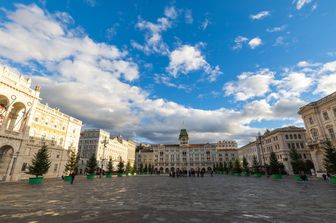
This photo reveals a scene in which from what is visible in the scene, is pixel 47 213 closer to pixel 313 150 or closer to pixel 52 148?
pixel 52 148

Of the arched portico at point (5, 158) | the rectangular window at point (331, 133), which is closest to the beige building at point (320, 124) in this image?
the rectangular window at point (331, 133)

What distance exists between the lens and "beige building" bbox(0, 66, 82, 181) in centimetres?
3061

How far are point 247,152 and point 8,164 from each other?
100406 mm

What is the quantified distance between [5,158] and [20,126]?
5743 mm

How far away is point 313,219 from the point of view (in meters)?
7.11

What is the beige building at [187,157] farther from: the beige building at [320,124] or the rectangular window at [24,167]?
the rectangular window at [24,167]

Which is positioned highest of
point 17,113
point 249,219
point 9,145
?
point 17,113

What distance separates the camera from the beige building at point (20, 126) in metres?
30.6

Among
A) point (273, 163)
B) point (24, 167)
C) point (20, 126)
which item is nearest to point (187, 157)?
point (273, 163)

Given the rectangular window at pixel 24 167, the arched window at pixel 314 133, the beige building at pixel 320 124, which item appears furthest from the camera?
the arched window at pixel 314 133

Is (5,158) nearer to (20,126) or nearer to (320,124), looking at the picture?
(20,126)

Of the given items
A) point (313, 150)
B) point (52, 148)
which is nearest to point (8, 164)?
point (52, 148)

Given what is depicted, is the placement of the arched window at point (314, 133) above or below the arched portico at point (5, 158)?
above

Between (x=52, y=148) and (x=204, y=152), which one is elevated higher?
(x=204, y=152)
